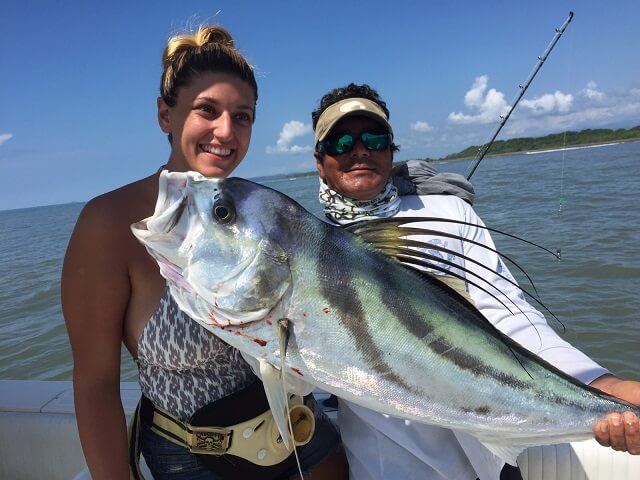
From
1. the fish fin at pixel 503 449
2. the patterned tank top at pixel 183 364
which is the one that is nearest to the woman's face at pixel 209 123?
the patterned tank top at pixel 183 364

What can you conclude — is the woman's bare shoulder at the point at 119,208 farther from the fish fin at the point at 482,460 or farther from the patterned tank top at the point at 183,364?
the fish fin at the point at 482,460

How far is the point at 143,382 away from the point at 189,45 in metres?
1.45

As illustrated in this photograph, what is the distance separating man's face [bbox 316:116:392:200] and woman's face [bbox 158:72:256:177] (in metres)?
0.85

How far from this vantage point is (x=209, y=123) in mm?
1808

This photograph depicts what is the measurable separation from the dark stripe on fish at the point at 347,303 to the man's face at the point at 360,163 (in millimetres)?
1171

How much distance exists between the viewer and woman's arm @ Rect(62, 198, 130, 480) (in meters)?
1.73

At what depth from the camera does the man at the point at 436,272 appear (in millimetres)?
2070

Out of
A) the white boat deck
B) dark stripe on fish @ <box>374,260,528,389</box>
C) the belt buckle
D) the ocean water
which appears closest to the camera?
dark stripe on fish @ <box>374,260,528,389</box>

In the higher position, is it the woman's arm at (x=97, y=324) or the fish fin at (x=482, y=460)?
the woman's arm at (x=97, y=324)

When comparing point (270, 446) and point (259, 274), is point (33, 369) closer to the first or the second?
point (270, 446)

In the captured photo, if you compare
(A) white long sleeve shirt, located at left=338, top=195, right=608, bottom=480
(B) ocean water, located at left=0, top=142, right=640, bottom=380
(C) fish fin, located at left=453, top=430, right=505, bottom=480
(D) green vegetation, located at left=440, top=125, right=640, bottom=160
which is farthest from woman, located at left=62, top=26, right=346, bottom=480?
(D) green vegetation, located at left=440, top=125, right=640, bottom=160

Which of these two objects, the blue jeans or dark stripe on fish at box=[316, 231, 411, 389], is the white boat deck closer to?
the blue jeans

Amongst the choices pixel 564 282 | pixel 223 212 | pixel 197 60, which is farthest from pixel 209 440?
pixel 564 282

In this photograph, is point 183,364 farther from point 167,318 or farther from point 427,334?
point 427,334
